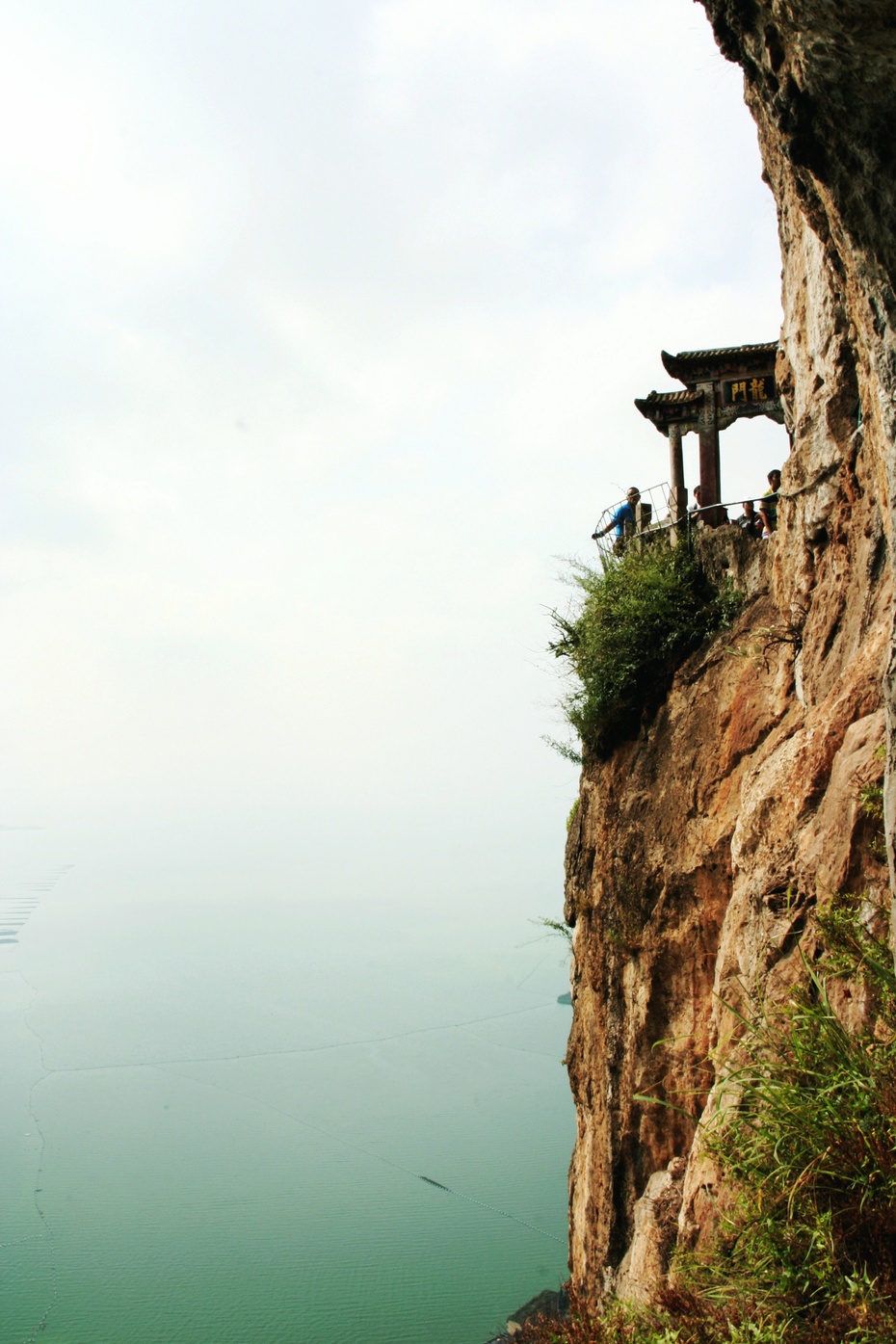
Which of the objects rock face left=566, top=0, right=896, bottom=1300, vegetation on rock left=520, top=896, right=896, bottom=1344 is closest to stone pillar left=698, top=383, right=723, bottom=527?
rock face left=566, top=0, right=896, bottom=1300

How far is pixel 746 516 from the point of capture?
9773mm

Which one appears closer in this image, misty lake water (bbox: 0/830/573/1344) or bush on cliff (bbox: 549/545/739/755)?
bush on cliff (bbox: 549/545/739/755)

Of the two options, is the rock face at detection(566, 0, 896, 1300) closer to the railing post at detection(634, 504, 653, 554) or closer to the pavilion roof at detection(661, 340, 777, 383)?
the railing post at detection(634, 504, 653, 554)

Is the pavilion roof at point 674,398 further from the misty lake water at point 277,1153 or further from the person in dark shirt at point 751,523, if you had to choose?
the misty lake water at point 277,1153

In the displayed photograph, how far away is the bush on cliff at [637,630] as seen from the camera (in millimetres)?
9258

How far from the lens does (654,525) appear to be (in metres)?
10.6

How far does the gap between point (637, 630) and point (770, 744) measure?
2.61m

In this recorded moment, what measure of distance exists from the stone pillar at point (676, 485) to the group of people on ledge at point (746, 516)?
0.17 meters

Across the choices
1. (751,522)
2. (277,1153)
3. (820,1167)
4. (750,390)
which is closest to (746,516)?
(751,522)

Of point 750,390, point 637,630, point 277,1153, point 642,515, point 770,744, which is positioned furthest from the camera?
point 277,1153

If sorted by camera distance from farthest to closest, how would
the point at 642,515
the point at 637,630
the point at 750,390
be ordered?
the point at 750,390
the point at 642,515
the point at 637,630

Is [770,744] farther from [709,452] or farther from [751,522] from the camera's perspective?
[709,452]

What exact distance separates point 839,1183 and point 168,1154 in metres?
43.6

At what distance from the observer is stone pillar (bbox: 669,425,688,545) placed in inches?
404
